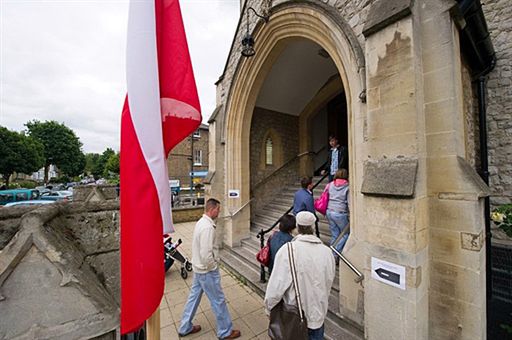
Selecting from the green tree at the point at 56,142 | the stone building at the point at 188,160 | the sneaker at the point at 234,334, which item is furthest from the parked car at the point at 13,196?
the green tree at the point at 56,142

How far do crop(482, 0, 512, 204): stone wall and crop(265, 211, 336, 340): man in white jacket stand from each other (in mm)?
4105

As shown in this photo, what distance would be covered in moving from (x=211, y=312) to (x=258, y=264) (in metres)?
1.55

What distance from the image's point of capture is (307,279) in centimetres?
200

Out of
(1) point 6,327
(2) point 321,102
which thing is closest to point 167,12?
(1) point 6,327

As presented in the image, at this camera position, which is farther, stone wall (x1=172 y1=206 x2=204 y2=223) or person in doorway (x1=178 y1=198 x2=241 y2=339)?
stone wall (x1=172 y1=206 x2=204 y2=223)

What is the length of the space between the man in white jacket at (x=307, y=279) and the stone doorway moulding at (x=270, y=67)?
56.8 inches

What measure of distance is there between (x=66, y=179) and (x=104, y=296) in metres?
49.7

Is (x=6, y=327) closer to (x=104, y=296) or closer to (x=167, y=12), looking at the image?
(x=104, y=296)

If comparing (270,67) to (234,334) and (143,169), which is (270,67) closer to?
(143,169)

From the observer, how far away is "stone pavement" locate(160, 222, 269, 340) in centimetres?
305

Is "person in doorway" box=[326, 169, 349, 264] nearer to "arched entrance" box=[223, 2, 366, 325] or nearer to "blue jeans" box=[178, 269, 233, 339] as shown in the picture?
"arched entrance" box=[223, 2, 366, 325]

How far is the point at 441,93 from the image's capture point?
2213mm

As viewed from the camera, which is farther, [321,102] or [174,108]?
[321,102]

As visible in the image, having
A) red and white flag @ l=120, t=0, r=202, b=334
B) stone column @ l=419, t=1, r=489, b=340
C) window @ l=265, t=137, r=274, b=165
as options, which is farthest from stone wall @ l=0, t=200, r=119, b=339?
window @ l=265, t=137, r=274, b=165
